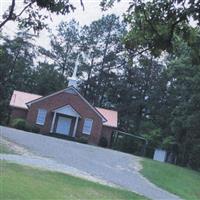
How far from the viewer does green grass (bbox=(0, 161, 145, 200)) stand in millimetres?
14423

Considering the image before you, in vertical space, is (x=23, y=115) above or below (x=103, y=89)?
below

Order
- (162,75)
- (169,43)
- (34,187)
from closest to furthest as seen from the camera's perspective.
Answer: (169,43) → (34,187) → (162,75)

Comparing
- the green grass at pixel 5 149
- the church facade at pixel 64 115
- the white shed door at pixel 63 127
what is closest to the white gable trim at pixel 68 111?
the church facade at pixel 64 115

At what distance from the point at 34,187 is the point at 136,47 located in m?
8.16

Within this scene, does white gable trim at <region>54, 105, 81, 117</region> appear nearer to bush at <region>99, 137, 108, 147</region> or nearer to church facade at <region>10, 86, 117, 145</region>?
church facade at <region>10, 86, 117, 145</region>

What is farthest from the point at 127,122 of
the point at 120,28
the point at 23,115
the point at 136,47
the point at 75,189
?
the point at 136,47

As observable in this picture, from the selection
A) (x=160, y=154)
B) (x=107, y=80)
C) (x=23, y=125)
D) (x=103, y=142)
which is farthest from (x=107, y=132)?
(x=107, y=80)

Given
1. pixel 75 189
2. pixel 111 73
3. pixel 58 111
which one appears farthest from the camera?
pixel 111 73

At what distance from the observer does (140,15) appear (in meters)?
8.76

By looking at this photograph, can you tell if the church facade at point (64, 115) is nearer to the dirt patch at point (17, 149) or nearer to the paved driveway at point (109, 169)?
the paved driveway at point (109, 169)

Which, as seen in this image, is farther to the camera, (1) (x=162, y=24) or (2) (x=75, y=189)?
(2) (x=75, y=189)

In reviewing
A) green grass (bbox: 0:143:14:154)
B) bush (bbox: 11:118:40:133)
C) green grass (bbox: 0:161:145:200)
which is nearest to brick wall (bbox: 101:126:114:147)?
bush (bbox: 11:118:40:133)

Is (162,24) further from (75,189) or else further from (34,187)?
(75,189)

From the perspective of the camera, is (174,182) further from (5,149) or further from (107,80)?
(107,80)
